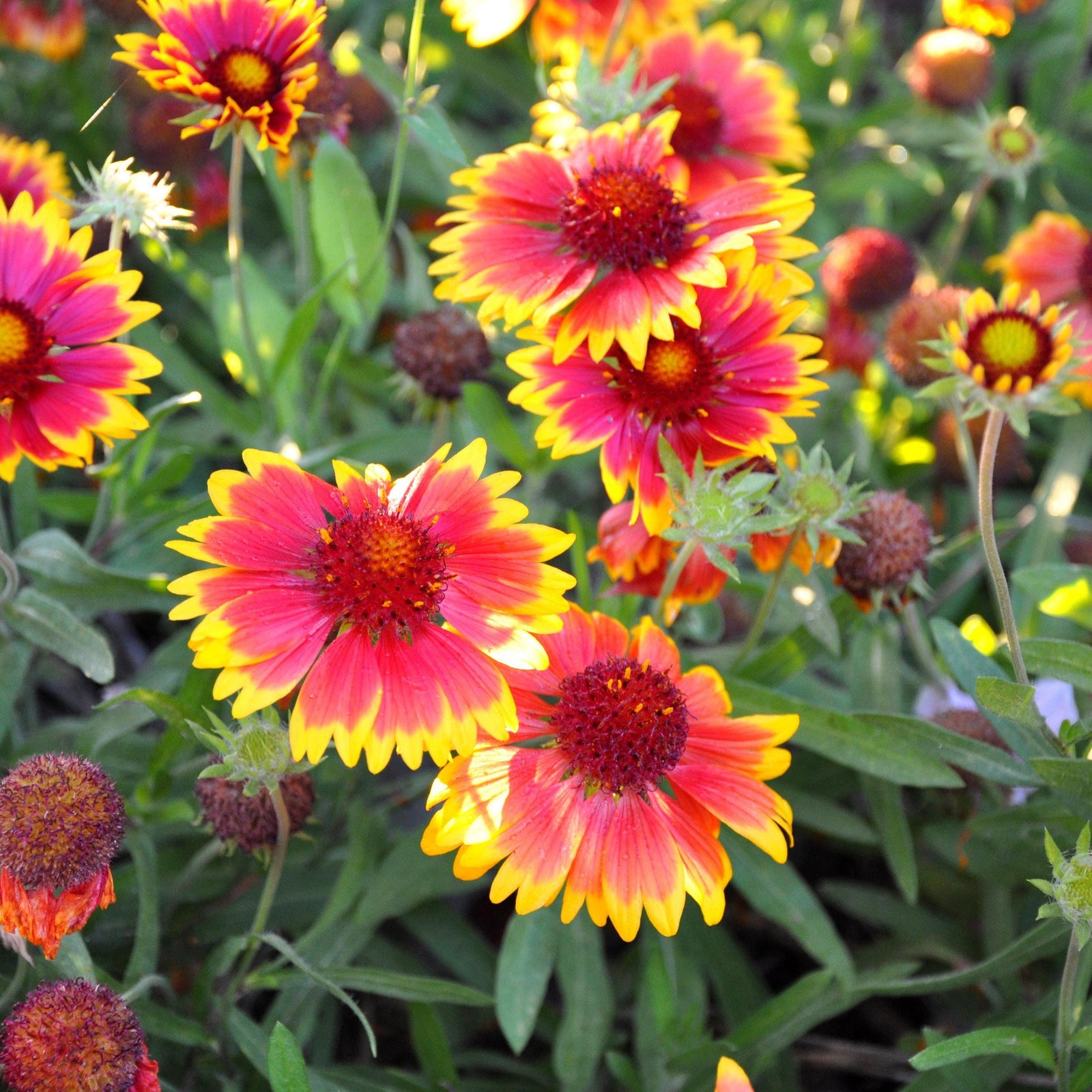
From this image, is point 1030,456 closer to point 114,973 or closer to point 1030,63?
point 1030,63

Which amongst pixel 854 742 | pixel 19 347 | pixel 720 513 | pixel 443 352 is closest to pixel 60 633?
pixel 19 347

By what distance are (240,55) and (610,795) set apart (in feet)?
2.99

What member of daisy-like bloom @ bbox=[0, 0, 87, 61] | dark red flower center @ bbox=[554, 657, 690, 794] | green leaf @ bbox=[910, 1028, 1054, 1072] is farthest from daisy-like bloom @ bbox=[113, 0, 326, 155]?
green leaf @ bbox=[910, 1028, 1054, 1072]

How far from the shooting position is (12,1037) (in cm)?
105

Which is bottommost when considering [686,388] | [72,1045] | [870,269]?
[72,1045]

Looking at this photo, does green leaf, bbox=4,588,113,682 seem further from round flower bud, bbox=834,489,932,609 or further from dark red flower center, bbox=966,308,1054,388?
dark red flower center, bbox=966,308,1054,388

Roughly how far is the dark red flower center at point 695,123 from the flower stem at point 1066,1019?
4.53 ft

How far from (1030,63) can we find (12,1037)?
283 cm

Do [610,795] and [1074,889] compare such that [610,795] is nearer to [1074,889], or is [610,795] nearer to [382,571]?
[382,571]

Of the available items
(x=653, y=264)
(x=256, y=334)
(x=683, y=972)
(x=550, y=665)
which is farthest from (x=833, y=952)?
(x=256, y=334)

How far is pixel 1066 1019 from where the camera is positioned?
123cm

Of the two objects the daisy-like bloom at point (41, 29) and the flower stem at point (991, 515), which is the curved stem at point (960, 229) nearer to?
the flower stem at point (991, 515)

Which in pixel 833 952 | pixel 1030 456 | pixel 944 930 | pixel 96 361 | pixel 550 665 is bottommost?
pixel 944 930

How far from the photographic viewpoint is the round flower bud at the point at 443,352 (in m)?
1.56
